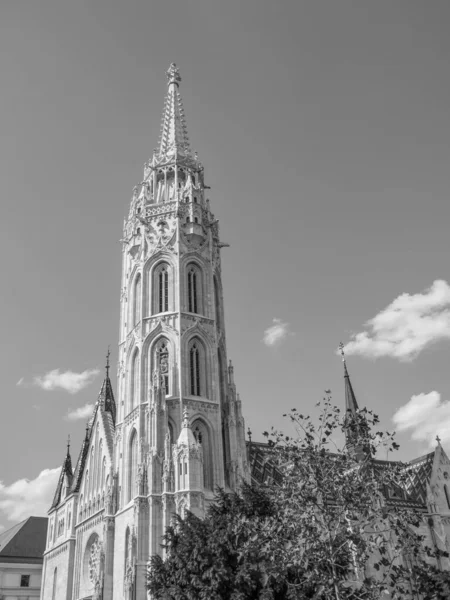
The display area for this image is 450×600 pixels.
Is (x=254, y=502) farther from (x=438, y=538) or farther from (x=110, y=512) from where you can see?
(x=438, y=538)

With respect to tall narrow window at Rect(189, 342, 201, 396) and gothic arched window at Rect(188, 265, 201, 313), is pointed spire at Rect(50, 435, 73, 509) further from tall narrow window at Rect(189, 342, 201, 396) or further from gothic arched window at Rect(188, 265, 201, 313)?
gothic arched window at Rect(188, 265, 201, 313)

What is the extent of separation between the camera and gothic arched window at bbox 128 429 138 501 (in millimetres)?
43537

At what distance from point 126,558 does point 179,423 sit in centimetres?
930

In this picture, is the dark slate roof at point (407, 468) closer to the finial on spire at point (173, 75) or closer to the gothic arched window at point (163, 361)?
the gothic arched window at point (163, 361)

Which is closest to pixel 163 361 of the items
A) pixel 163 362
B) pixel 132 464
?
pixel 163 362

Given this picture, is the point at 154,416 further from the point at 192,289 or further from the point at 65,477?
the point at 65,477

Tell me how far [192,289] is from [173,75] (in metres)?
30.8

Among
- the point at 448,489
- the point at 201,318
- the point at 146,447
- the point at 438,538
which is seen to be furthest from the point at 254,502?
the point at 448,489

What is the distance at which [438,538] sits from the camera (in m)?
55.8

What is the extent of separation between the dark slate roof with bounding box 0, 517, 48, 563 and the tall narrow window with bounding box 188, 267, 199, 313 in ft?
110

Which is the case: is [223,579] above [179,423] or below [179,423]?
below

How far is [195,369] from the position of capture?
1884 inches

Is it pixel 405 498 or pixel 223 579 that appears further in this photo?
pixel 405 498

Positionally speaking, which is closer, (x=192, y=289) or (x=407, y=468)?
(x=192, y=289)
